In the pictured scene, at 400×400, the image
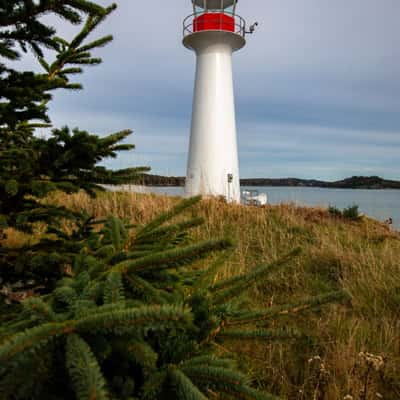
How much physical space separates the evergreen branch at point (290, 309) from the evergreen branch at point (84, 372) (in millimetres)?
621

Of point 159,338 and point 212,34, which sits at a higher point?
point 212,34

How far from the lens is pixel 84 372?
0.71m

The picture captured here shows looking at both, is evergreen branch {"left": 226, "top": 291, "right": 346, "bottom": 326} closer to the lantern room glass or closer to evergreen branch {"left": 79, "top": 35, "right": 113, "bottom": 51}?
evergreen branch {"left": 79, "top": 35, "right": 113, "bottom": 51}

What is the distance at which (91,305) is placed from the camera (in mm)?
952

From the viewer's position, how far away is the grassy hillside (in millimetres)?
1941

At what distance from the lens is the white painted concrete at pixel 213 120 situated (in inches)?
502

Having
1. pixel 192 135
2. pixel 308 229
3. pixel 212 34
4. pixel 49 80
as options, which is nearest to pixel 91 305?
pixel 49 80

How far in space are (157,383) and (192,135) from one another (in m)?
12.6

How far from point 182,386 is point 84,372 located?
293mm

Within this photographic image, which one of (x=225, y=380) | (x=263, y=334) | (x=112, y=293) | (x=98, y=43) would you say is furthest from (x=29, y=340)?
(x=98, y=43)

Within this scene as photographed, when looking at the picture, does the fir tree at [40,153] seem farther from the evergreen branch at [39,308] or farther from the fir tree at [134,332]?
the evergreen branch at [39,308]

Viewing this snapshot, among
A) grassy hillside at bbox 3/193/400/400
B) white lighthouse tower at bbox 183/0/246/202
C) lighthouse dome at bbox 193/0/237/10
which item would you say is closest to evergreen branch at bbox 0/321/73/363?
grassy hillside at bbox 3/193/400/400

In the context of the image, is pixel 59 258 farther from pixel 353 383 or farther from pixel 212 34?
pixel 212 34

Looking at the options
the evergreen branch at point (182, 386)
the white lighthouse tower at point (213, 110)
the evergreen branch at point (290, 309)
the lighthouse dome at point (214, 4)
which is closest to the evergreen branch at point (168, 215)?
the evergreen branch at point (290, 309)
